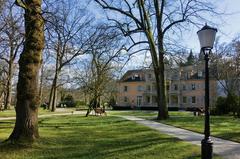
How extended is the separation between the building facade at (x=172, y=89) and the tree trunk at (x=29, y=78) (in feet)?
194

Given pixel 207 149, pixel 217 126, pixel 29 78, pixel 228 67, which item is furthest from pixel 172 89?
pixel 207 149

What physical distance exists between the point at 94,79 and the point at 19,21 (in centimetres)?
1749

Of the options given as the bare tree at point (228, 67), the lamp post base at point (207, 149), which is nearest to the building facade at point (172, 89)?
the bare tree at point (228, 67)

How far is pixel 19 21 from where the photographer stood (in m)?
20.5

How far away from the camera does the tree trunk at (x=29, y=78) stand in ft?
40.1

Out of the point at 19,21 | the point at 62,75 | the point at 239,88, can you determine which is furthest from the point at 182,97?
the point at 19,21

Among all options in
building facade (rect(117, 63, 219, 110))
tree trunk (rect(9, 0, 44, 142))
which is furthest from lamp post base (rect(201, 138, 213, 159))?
building facade (rect(117, 63, 219, 110))

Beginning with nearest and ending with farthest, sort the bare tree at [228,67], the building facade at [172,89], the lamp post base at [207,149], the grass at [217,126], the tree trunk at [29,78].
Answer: the lamp post base at [207,149] < the tree trunk at [29,78] < the grass at [217,126] < the bare tree at [228,67] < the building facade at [172,89]

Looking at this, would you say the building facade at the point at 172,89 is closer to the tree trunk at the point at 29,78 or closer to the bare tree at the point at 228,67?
the bare tree at the point at 228,67

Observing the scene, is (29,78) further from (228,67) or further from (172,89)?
(172,89)

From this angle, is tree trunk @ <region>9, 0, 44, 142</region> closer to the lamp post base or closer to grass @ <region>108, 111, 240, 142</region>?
the lamp post base

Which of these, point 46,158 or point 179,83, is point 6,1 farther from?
point 179,83

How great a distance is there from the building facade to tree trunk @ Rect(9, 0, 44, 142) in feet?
194

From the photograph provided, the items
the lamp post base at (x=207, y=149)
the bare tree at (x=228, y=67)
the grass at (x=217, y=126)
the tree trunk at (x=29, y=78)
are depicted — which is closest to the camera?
the lamp post base at (x=207, y=149)
